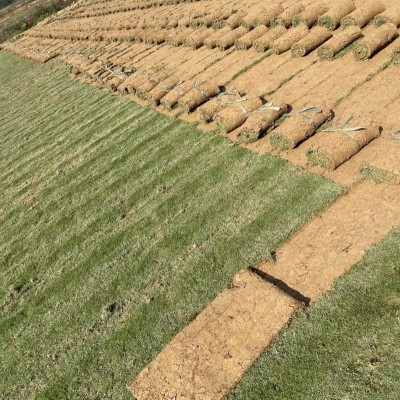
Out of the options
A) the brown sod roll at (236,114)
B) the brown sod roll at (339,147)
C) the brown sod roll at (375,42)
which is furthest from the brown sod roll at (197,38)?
the brown sod roll at (339,147)

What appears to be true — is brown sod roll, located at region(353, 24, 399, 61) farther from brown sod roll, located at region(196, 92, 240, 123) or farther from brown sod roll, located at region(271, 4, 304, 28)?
brown sod roll, located at region(271, 4, 304, 28)

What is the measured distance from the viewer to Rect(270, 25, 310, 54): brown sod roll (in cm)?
1842

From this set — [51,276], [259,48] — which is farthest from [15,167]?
[259,48]

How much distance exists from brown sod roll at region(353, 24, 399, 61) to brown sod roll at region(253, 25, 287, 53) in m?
5.47

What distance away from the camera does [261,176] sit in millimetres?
11969

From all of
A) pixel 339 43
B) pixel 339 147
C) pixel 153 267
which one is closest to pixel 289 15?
pixel 339 43

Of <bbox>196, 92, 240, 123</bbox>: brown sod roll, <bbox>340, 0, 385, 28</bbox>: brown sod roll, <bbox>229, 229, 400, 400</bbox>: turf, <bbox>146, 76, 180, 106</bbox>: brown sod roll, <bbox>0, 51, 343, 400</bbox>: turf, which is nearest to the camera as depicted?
<bbox>229, 229, 400, 400</bbox>: turf

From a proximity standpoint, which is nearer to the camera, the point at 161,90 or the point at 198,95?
the point at 198,95

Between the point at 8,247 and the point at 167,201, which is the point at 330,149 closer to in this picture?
the point at 167,201

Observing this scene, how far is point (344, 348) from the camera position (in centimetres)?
703

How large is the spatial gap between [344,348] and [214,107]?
1150 centimetres

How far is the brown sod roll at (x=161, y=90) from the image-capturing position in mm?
19312

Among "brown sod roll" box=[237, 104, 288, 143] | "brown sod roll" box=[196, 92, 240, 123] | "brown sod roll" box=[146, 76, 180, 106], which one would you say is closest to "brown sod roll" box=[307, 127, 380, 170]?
"brown sod roll" box=[237, 104, 288, 143]

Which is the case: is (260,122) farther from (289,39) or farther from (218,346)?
(218,346)
